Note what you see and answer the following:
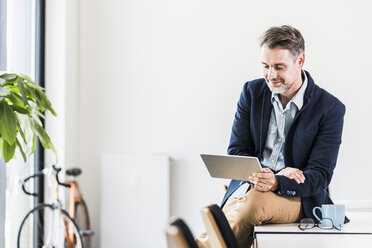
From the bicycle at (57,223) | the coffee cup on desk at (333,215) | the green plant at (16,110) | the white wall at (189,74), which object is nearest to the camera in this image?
the green plant at (16,110)

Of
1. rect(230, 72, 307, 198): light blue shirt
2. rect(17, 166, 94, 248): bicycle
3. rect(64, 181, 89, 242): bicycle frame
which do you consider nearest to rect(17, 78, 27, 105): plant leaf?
rect(230, 72, 307, 198): light blue shirt

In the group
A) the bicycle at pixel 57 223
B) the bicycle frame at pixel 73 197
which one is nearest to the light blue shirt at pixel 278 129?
the bicycle at pixel 57 223

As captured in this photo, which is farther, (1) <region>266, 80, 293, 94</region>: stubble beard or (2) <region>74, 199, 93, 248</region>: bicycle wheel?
(2) <region>74, 199, 93, 248</region>: bicycle wheel

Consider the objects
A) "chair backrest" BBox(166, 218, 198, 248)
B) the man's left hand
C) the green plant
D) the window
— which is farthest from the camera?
the window

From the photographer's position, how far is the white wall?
4.33 m

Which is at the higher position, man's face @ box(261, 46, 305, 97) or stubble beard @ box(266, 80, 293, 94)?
man's face @ box(261, 46, 305, 97)

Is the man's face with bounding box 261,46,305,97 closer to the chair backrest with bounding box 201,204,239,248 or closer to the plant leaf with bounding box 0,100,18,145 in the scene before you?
the chair backrest with bounding box 201,204,239,248

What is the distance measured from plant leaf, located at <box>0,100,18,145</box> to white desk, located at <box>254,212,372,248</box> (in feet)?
2.88

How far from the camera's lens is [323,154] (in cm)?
245

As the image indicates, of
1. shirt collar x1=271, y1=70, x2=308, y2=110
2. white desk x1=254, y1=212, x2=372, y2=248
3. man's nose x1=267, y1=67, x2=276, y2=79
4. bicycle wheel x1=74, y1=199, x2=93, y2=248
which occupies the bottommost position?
bicycle wheel x1=74, y1=199, x2=93, y2=248

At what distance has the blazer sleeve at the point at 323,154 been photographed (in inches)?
93.4

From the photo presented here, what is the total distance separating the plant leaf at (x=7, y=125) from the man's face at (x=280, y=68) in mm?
1131

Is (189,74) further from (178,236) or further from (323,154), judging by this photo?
(178,236)

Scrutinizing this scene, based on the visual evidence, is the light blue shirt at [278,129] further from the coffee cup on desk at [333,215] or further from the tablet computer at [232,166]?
the coffee cup on desk at [333,215]
